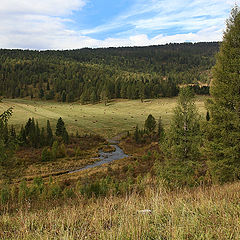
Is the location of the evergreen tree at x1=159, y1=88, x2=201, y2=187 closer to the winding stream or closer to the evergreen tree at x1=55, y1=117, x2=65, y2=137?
the winding stream

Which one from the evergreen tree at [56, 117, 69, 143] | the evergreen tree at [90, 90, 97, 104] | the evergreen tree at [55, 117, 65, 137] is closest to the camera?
the evergreen tree at [56, 117, 69, 143]

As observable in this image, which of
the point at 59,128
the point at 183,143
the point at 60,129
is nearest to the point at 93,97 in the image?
the point at 60,129

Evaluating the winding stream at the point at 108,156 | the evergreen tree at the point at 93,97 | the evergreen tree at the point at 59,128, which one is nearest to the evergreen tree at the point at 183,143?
the winding stream at the point at 108,156

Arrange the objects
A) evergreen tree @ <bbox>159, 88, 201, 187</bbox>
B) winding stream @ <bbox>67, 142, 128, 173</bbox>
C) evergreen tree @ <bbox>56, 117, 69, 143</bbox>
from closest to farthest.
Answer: evergreen tree @ <bbox>159, 88, 201, 187</bbox> → winding stream @ <bbox>67, 142, 128, 173</bbox> → evergreen tree @ <bbox>56, 117, 69, 143</bbox>

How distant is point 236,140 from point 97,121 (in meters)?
61.0

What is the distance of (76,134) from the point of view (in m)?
58.3

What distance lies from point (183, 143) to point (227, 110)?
525 cm

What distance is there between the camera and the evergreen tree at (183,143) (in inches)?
701

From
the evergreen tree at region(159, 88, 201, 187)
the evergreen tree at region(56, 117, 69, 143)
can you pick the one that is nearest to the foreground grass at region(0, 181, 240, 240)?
the evergreen tree at region(159, 88, 201, 187)

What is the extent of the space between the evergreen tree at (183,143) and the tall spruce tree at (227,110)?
9.32ft

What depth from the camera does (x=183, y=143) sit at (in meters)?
18.2

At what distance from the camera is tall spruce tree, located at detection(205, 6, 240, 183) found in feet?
45.5

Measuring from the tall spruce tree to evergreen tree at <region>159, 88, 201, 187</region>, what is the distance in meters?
2.84

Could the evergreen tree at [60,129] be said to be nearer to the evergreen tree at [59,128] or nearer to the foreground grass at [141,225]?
the evergreen tree at [59,128]
